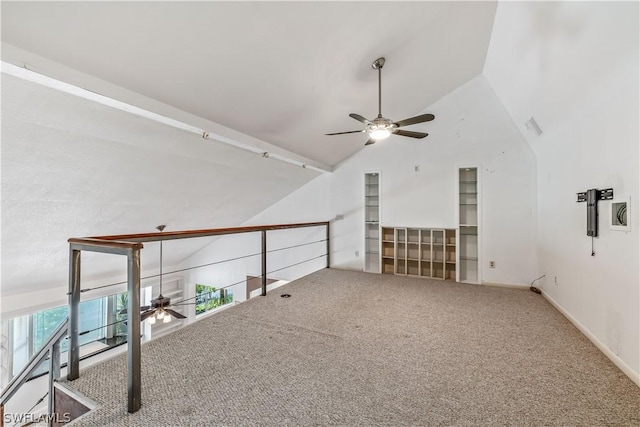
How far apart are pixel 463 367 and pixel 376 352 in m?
0.63

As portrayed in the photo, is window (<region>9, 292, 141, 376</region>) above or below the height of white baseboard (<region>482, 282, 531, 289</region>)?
below

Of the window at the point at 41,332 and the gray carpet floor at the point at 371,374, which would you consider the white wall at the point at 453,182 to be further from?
the window at the point at 41,332

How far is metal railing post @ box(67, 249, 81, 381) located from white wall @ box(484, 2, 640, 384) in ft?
11.9

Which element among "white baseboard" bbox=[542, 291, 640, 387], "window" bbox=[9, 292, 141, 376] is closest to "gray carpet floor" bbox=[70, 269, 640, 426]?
"white baseboard" bbox=[542, 291, 640, 387]

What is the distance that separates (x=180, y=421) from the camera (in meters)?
1.46

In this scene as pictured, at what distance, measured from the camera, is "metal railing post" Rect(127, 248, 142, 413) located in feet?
4.85

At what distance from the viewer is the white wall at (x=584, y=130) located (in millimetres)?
1864

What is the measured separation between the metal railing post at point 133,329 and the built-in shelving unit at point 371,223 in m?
4.10

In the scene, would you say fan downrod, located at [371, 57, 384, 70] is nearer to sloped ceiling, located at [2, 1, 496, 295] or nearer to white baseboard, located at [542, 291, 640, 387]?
sloped ceiling, located at [2, 1, 496, 295]

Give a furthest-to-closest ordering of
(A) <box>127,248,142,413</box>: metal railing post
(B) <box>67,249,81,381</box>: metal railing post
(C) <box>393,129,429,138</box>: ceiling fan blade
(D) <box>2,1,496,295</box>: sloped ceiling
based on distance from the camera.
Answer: (C) <box>393,129,429,138</box>: ceiling fan blade < (D) <box>2,1,496,295</box>: sloped ceiling < (B) <box>67,249,81,381</box>: metal railing post < (A) <box>127,248,142,413</box>: metal railing post

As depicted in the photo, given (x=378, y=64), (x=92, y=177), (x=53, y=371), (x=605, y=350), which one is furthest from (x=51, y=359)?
(x=605, y=350)

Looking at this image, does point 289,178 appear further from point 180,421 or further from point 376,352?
point 180,421

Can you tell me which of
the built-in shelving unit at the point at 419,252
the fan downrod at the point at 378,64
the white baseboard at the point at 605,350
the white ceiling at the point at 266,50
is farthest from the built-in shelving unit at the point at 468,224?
the fan downrod at the point at 378,64

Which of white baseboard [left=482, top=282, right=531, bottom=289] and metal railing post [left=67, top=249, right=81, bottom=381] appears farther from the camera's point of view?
white baseboard [left=482, top=282, right=531, bottom=289]
